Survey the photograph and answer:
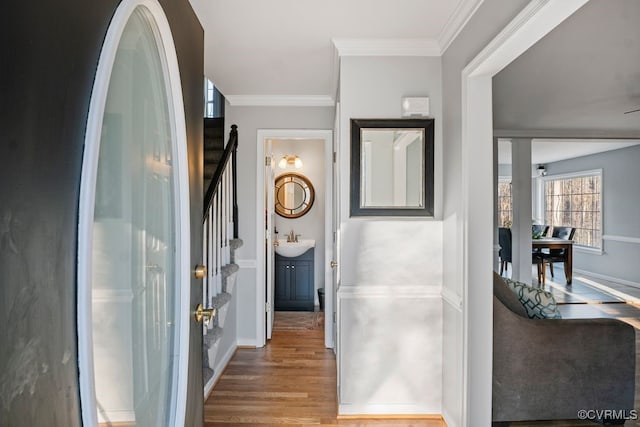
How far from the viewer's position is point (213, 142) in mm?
3752

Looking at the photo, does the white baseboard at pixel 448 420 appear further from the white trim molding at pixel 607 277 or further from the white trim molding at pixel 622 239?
the white trim molding at pixel 622 239

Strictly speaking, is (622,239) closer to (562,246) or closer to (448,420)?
(562,246)

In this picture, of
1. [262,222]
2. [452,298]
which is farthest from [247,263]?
[452,298]

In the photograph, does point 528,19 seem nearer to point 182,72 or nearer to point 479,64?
point 479,64

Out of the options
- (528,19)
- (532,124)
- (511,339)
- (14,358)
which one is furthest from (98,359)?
(532,124)

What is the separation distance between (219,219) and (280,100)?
131 cm

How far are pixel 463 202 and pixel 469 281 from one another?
42 cm

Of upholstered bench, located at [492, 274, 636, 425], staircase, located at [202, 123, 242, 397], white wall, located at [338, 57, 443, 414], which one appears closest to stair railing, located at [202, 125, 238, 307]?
staircase, located at [202, 123, 242, 397]

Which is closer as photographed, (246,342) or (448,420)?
(448,420)

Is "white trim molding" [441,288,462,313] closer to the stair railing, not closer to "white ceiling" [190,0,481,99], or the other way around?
"white ceiling" [190,0,481,99]

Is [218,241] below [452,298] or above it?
above

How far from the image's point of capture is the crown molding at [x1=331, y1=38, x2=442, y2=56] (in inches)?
91.4

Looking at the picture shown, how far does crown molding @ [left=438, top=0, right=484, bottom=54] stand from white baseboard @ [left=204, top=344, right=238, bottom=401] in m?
2.77

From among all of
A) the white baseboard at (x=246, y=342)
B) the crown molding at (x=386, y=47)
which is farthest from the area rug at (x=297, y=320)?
the crown molding at (x=386, y=47)
